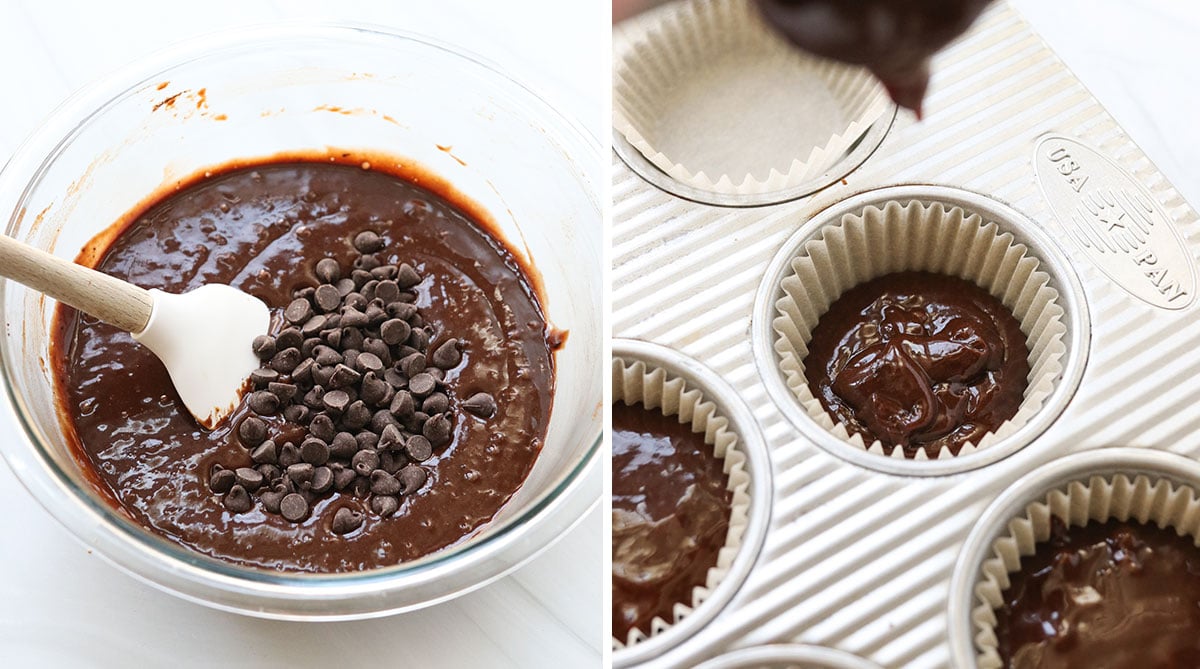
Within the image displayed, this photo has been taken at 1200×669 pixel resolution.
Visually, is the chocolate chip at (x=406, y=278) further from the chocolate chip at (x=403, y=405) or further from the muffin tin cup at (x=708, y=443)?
the muffin tin cup at (x=708, y=443)

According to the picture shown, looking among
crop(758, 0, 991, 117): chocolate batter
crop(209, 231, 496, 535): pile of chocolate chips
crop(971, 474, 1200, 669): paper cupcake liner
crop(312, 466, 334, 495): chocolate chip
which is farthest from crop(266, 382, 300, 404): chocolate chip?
crop(971, 474, 1200, 669): paper cupcake liner

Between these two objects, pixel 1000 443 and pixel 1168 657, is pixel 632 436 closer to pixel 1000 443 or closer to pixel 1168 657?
pixel 1000 443

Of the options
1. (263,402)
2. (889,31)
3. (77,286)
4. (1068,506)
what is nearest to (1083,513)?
(1068,506)

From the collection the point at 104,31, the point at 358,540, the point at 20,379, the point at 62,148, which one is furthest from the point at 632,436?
the point at 104,31

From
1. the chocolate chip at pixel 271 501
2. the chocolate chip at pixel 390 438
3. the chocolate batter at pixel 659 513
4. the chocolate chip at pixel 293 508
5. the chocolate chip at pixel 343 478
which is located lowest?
the chocolate batter at pixel 659 513

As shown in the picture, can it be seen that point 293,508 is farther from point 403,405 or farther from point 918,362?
point 918,362

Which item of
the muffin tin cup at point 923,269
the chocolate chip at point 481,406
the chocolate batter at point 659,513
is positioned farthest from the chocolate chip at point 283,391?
the muffin tin cup at point 923,269

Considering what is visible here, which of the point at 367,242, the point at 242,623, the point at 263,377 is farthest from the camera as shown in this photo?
the point at 367,242
